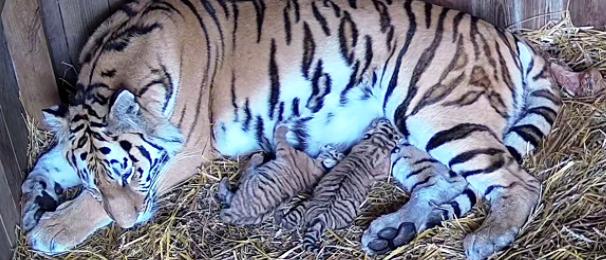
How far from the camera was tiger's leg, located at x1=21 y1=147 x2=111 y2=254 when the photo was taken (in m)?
3.69

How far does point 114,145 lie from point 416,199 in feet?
3.66

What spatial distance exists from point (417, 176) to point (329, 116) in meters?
0.47

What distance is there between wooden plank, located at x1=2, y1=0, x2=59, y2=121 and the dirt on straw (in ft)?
2.34

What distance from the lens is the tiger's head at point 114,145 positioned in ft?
11.6

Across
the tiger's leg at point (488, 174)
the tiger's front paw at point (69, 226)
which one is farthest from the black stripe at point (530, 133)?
the tiger's front paw at point (69, 226)

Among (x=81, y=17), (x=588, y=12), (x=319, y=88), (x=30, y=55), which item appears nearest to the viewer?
(x=319, y=88)

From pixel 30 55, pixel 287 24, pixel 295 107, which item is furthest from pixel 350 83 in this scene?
pixel 30 55

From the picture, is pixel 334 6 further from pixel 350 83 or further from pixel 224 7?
pixel 224 7

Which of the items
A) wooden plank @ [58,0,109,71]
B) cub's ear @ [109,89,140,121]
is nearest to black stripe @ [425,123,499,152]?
cub's ear @ [109,89,140,121]

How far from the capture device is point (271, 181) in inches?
145

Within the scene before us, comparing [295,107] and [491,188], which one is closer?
[491,188]

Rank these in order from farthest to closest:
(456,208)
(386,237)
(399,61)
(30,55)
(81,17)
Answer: (81,17) → (30,55) → (399,61) → (456,208) → (386,237)

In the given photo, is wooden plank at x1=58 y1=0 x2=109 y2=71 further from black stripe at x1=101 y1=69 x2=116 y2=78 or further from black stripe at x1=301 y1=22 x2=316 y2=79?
black stripe at x1=301 y1=22 x2=316 y2=79

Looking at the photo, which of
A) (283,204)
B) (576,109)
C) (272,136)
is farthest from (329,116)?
(576,109)
